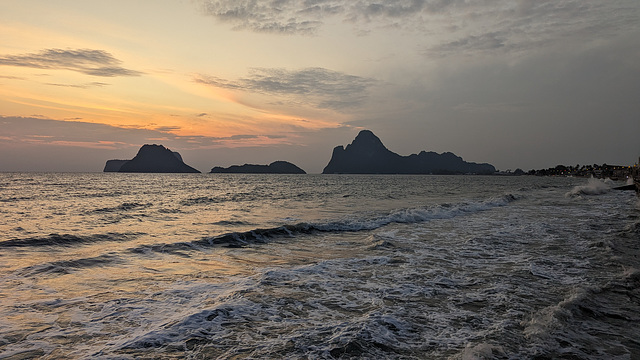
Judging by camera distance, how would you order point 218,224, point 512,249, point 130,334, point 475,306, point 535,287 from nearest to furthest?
point 130,334
point 475,306
point 535,287
point 512,249
point 218,224

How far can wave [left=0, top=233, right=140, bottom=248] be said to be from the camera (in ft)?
53.0

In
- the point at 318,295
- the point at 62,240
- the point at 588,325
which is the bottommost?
the point at 62,240

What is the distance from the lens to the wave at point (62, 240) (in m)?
16.2

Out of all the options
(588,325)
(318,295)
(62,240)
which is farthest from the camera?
(62,240)

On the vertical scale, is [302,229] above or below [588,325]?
below

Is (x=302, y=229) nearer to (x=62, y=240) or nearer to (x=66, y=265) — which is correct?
(x=66, y=265)

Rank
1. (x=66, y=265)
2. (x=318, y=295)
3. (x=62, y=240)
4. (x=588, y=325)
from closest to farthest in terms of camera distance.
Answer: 1. (x=588, y=325)
2. (x=318, y=295)
3. (x=66, y=265)
4. (x=62, y=240)

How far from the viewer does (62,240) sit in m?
17.1

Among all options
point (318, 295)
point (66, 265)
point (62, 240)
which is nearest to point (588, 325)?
point (318, 295)

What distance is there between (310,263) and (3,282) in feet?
32.2

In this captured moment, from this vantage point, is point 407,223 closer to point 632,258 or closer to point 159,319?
point 632,258

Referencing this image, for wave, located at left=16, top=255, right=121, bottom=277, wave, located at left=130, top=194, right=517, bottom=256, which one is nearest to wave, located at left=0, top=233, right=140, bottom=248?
wave, located at left=130, top=194, right=517, bottom=256

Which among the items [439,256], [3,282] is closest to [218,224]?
[3,282]

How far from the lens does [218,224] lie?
24.0 metres
